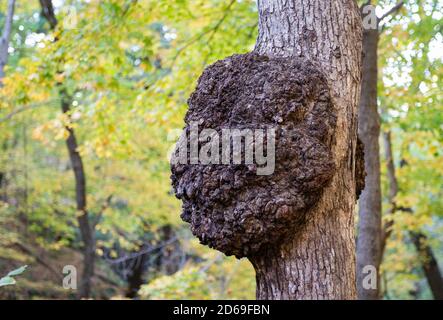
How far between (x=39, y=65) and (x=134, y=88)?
1648 millimetres

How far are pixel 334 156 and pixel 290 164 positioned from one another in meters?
0.25

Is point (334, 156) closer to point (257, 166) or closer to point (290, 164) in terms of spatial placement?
point (290, 164)

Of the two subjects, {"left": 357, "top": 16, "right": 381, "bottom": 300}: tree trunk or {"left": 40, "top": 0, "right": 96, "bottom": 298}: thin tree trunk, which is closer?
{"left": 357, "top": 16, "right": 381, "bottom": 300}: tree trunk

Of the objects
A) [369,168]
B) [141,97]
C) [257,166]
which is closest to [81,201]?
[141,97]

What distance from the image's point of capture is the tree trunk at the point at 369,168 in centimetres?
564

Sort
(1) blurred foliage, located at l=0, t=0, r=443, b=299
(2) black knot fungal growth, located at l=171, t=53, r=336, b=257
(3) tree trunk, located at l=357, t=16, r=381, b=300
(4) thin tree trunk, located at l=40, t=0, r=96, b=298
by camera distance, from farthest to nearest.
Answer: (4) thin tree trunk, located at l=40, t=0, r=96, b=298 → (1) blurred foliage, located at l=0, t=0, r=443, b=299 → (3) tree trunk, located at l=357, t=16, r=381, b=300 → (2) black knot fungal growth, located at l=171, t=53, r=336, b=257

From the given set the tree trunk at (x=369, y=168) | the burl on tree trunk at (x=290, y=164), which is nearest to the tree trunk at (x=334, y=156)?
the burl on tree trunk at (x=290, y=164)

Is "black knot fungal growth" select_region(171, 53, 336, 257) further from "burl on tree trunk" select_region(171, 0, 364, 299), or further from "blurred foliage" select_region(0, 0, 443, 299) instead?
"blurred foliage" select_region(0, 0, 443, 299)

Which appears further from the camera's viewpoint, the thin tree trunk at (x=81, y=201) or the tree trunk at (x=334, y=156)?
the thin tree trunk at (x=81, y=201)

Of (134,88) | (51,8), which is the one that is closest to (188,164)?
(134,88)

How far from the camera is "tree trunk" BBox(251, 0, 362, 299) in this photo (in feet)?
7.29

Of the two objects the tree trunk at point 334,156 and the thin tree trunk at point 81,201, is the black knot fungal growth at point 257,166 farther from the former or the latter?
the thin tree trunk at point 81,201

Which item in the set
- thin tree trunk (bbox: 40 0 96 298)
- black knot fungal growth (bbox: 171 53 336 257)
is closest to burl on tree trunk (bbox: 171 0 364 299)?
black knot fungal growth (bbox: 171 53 336 257)

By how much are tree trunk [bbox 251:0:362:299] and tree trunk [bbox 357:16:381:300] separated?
10.3 ft
